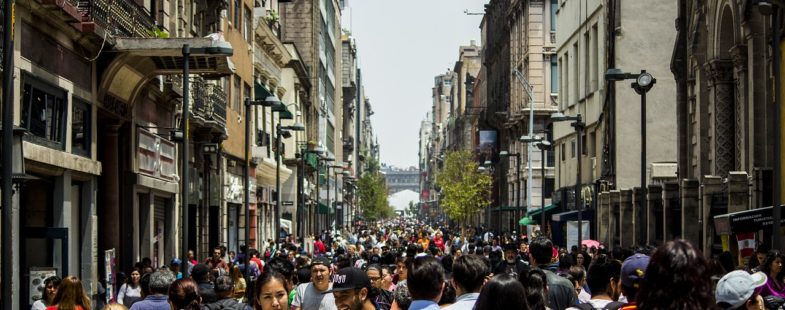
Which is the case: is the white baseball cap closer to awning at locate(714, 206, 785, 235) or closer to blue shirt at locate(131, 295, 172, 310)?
blue shirt at locate(131, 295, 172, 310)

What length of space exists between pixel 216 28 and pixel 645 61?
15.0 meters

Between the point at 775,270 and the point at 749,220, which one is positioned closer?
the point at 775,270

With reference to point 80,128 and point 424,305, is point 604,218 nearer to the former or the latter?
point 80,128

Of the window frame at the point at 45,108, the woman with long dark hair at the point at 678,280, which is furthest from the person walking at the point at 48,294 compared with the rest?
the woman with long dark hair at the point at 678,280

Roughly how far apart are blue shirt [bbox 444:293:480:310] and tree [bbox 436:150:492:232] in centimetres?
7887

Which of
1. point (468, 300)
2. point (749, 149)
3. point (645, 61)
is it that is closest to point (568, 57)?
point (645, 61)

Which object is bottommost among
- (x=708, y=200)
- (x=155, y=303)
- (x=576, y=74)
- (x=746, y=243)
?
(x=155, y=303)

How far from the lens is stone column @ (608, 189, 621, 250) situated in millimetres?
A: 43281

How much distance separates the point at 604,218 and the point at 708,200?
48.2ft

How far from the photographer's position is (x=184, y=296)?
11.9 m

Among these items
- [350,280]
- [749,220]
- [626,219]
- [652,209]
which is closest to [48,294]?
[350,280]

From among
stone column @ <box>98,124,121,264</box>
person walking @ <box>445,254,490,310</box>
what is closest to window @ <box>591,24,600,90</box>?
stone column @ <box>98,124,121,264</box>

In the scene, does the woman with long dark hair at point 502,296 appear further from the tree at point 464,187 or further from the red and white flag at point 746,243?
the tree at point 464,187

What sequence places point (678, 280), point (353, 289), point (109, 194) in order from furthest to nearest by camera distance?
point (109, 194) < point (353, 289) < point (678, 280)
